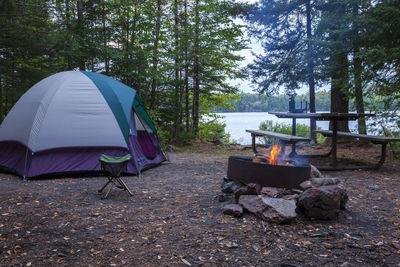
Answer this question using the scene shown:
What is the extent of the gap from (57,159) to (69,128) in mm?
601

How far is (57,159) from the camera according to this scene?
17.4 ft

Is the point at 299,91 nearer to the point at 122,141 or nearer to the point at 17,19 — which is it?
the point at 122,141

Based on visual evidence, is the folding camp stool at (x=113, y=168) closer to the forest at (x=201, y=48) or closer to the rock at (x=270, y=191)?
the rock at (x=270, y=191)

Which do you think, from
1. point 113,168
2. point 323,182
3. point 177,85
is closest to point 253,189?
point 323,182

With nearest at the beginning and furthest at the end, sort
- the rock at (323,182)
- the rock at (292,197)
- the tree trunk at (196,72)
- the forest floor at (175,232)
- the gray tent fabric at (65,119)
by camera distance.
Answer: the forest floor at (175,232) < the rock at (292,197) < the rock at (323,182) < the gray tent fabric at (65,119) < the tree trunk at (196,72)

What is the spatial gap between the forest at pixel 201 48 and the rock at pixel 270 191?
367 centimetres

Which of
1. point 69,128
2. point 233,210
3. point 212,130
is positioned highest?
point 69,128

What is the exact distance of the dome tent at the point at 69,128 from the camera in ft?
17.3

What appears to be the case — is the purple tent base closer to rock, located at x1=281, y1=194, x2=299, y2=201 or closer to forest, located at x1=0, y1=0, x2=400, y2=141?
rock, located at x1=281, y1=194, x2=299, y2=201

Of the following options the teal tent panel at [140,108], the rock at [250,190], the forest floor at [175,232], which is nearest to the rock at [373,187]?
the forest floor at [175,232]

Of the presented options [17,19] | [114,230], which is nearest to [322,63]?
[114,230]

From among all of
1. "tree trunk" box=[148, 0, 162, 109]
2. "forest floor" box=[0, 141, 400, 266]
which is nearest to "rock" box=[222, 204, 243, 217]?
"forest floor" box=[0, 141, 400, 266]

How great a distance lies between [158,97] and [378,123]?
24.1 ft

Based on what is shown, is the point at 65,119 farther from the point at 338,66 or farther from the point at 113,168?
the point at 338,66
